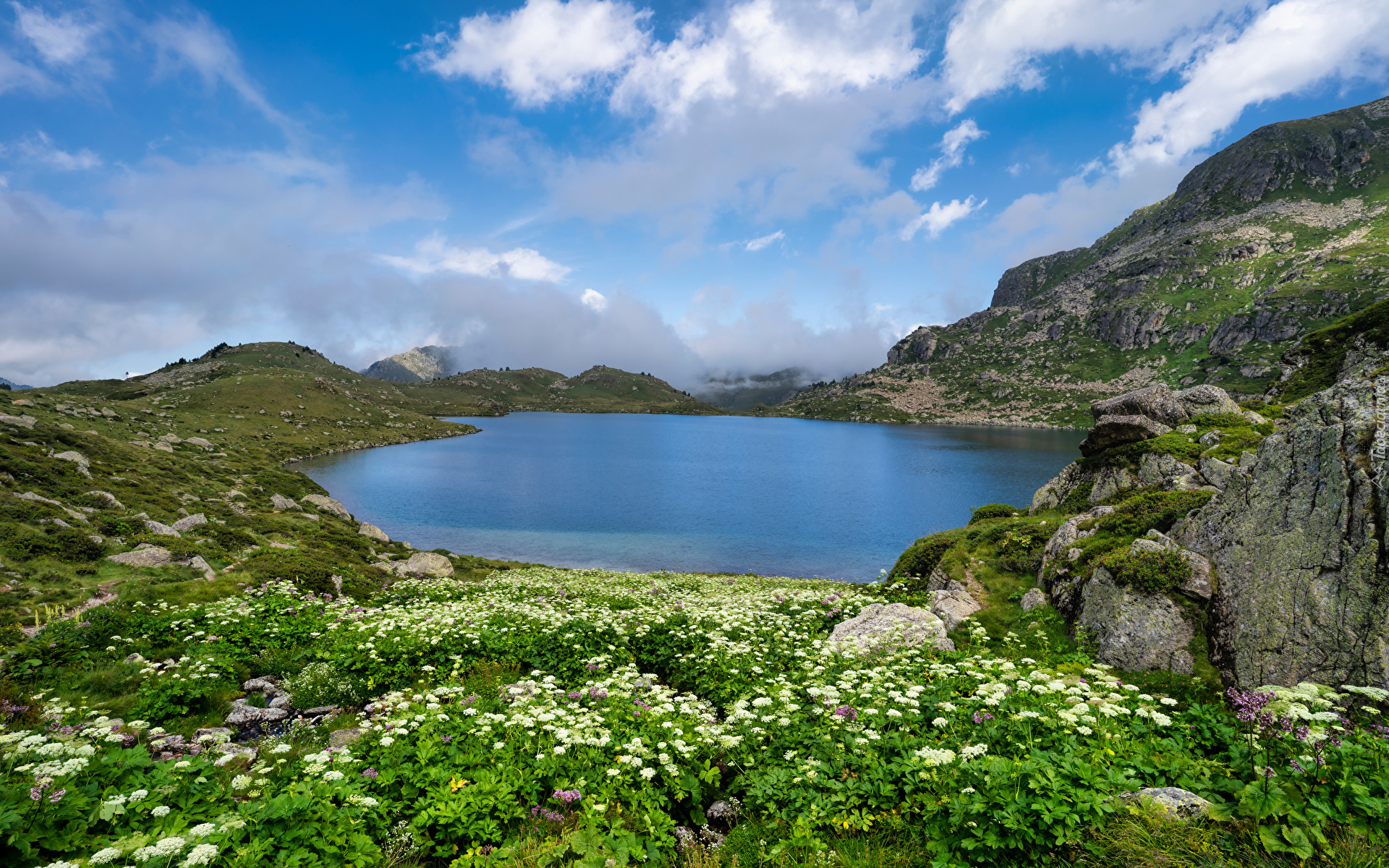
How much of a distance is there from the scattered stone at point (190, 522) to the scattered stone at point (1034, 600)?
152 ft

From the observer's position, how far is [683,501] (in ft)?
282

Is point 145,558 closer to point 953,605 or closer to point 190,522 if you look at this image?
point 190,522

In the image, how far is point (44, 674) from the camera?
12.6m

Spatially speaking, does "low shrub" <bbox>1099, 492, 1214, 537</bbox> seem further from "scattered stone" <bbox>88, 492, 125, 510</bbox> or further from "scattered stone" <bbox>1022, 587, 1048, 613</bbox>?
"scattered stone" <bbox>88, 492, 125, 510</bbox>

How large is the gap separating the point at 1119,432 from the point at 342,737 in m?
34.7

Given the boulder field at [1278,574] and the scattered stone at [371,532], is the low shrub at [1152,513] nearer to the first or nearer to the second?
the boulder field at [1278,574]

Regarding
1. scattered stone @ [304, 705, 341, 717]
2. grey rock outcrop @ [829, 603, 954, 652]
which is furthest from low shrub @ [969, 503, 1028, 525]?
scattered stone @ [304, 705, 341, 717]

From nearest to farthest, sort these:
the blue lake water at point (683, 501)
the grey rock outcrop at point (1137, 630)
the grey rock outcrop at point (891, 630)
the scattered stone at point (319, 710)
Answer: the scattered stone at point (319, 710)
the grey rock outcrop at point (1137, 630)
the grey rock outcrop at point (891, 630)
the blue lake water at point (683, 501)

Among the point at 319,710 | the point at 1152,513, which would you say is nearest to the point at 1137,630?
the point at 1152,513

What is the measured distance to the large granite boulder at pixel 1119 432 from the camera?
26.6 meters

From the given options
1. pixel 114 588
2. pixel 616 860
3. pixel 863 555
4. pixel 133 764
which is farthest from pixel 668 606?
pixel 863 555

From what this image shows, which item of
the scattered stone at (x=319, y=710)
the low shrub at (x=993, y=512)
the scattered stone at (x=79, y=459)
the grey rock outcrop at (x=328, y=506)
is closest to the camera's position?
the scattered stone at (x=319, y=710)

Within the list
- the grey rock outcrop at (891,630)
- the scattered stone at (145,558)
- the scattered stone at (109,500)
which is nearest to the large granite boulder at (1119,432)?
the grey rock outcrop at (891,630)

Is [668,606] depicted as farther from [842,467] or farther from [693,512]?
[842,467]
